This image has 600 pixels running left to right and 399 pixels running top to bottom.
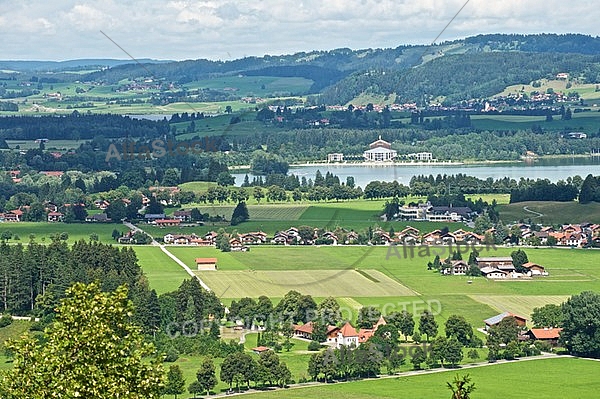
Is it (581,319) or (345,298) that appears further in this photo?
(345,298)

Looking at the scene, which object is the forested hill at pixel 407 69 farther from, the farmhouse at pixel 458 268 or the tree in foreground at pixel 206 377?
the tree in foreground at pixel 206 377

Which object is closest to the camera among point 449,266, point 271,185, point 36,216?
point 449,266

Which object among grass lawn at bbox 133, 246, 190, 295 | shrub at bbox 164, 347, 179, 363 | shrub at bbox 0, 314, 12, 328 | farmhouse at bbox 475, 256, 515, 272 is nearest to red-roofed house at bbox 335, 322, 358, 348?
shrub at bbox 164, 347, 179, 363

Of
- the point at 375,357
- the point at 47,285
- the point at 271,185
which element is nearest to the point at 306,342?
the point at 375,357

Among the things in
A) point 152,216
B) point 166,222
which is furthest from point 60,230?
point 152,216

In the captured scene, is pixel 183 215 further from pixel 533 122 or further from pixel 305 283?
pixel 533 122

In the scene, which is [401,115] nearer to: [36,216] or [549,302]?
[36,216]

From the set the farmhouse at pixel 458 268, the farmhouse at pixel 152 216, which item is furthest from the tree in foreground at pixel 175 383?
the farmhouse at pixel 152 216

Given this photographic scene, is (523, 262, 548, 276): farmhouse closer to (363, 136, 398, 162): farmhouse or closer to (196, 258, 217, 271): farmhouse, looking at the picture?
(196, 258, 217, 271): farmhouse
